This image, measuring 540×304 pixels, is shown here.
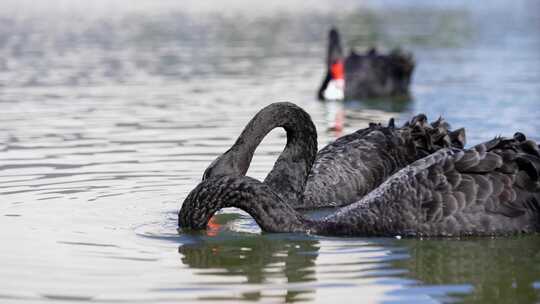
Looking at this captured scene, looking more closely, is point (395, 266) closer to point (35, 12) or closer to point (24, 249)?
point (24, 249)

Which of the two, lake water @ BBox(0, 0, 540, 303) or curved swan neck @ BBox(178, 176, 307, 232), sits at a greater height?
curved swan neck @ BBox(178, 176, 307, 232)

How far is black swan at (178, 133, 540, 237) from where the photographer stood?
7.39 meters

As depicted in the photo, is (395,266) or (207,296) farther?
(395,266)

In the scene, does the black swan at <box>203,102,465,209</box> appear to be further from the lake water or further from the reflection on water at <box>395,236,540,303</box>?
the reflection on water at <box>395,236,540,303</box>

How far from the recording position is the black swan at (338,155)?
8.90m

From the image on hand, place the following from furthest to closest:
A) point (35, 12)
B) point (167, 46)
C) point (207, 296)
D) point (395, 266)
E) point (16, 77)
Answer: point (35, 12)
point (167, 46)
point (16, 77)
point (395, 266)
point (207, 296)

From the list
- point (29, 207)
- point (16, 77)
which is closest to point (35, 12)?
point (16, 77)

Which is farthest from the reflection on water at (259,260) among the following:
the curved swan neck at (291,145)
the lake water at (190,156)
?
the curved swan neck at (291,145)

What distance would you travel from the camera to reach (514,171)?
7.41 m

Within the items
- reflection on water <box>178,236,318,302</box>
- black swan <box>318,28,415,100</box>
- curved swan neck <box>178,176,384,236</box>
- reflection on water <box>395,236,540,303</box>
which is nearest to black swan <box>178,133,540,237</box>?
curved swan neck <box>178,176,384,236</box>

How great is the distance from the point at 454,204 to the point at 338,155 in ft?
7.16

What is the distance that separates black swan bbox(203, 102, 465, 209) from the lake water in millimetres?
649

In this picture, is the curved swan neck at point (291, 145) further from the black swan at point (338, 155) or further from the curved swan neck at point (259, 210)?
the curved swan neck at point (259, 210)

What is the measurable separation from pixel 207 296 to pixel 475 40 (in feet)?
70.9
